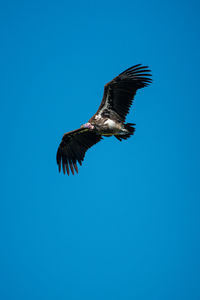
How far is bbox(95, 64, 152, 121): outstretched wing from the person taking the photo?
46.9 feet

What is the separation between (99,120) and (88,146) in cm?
201

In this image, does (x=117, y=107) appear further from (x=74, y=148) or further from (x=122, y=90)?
(x=74, y=148)

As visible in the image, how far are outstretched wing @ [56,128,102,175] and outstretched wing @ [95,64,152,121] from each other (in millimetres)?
1776

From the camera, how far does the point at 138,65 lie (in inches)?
562

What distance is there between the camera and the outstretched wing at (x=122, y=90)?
14.3m

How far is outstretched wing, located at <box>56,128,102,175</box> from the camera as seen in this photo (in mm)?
16391

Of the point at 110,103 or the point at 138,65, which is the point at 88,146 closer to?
the point at 110,103

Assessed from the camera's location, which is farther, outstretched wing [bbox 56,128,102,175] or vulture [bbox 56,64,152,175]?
outstretched wing [bbox 56,128,102,175]

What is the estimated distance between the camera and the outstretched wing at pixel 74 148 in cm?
1639

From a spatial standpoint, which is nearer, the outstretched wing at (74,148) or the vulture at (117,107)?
the vulture at (117,107)

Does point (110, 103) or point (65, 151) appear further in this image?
point (65, 151)

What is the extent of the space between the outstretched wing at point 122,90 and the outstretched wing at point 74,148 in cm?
178

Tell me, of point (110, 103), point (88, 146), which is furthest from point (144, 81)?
point (88, 146)

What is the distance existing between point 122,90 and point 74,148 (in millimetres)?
3762
